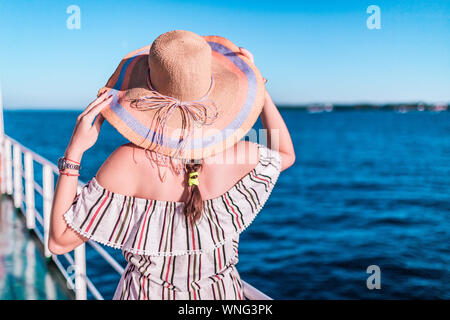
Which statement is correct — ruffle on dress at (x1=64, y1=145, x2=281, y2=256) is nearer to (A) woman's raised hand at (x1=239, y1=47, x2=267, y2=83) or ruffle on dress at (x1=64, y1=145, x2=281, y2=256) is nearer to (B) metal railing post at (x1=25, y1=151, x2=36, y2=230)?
(A) woman's raised hand at (x1=239, y1=47, x2=267, y2=83)

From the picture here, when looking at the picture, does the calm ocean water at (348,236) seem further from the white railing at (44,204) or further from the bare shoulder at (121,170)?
the bare shoulder at (121,170)

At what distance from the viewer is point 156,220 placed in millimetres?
865

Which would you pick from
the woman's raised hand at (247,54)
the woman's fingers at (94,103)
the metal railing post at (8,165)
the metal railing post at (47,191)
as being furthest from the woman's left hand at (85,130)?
the metal railing post at (8,165)

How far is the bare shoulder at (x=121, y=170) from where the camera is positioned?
0.81 metres

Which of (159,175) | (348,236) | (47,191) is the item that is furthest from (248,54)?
(348,236)

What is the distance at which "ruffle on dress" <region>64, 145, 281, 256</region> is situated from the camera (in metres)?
0.84

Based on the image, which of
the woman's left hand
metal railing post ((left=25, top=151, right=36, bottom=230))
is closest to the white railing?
metal railing post ((left=25, top=151, right=36, bottom=230))

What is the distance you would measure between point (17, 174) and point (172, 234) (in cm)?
384

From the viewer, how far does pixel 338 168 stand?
2766 cm

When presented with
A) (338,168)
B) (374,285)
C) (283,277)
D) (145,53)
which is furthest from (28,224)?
(338,168)

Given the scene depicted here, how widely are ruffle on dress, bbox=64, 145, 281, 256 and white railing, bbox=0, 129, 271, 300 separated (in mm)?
247

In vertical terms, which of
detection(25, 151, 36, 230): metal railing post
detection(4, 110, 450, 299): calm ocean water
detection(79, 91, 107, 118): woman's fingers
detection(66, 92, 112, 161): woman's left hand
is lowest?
detection(4, 110, 450, 299): calm ocean water
